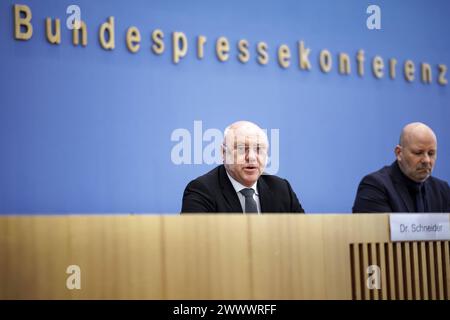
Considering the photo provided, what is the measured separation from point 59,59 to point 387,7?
101 inches

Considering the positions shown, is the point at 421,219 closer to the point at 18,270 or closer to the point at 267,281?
the point at 267,281

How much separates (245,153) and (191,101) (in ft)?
2.84

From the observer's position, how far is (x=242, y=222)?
1.94 meters

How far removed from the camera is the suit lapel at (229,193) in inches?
122

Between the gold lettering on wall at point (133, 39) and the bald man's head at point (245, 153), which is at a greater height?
the gold lettering on wall at point (133, 39)

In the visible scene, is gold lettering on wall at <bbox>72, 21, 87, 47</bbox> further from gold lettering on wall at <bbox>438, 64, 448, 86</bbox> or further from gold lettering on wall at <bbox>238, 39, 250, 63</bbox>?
gold lettering on wall at <bbox>438, 64, 448, 86</bbox>

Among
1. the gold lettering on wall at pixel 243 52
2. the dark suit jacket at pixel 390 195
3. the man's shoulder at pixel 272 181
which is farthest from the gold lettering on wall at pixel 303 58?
the man's shoulder at pixel 272 181

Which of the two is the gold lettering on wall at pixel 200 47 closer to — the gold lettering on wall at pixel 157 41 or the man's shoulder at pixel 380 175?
the gold lettering on wall at pixel 157 41

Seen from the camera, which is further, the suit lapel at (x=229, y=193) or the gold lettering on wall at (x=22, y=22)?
the gold lettering on wall at (x=22, y=22)

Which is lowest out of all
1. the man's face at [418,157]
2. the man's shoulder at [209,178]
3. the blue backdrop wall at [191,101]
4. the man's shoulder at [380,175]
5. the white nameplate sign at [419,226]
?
the white nameplate sign at [419,226]

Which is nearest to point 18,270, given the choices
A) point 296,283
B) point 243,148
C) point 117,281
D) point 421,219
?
point 117,281

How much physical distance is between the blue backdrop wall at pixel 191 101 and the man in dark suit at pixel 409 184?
867mm

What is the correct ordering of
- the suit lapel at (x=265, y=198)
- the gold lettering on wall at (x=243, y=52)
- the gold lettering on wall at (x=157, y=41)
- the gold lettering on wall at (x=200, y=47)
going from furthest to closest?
the gold lettering on wall at (x=243, y=52)
the gold lettering on wall at (x=200, y=47)
the gold lettering on wall at (x=157, y=41)
the suit lapel at (x=265, y=198)

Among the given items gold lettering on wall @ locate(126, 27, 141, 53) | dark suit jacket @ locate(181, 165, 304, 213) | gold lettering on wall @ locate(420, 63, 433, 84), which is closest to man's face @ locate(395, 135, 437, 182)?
dark suit jacket @ locate(181, 165, 304, 213)
